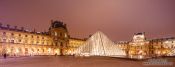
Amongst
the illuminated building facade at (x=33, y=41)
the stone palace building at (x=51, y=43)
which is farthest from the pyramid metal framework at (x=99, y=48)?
the illuminated building facade at (x=33, y=41)

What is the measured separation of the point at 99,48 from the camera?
118 feet

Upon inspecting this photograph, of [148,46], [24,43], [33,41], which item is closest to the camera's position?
[24,43]

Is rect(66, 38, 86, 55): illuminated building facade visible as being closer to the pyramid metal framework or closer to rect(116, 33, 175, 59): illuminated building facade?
rect(116, 33, 175, 59): illuminated building facade

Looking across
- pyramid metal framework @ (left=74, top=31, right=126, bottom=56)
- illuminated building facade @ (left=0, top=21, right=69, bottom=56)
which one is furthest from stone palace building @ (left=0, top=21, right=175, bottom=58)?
pyramid metal framework @ (left=74, top=31, right=126, bottom=56)

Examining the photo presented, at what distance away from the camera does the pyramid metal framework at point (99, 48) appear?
3541 centimetres

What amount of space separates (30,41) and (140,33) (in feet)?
218

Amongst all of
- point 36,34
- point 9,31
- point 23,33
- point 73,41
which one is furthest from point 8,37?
point 73,41

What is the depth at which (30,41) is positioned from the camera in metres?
71.4

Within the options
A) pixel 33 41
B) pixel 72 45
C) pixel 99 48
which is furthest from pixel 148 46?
pixel 99 48

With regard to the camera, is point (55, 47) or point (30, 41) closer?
point (30, 41)

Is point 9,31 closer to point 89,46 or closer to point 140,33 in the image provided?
point 89,46

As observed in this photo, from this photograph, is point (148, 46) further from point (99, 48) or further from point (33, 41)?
point (99, 48)

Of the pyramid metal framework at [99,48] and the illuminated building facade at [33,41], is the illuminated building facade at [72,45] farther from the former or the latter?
the pyramid metal framework at [99,48]

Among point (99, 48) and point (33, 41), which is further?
point (33, 41)
